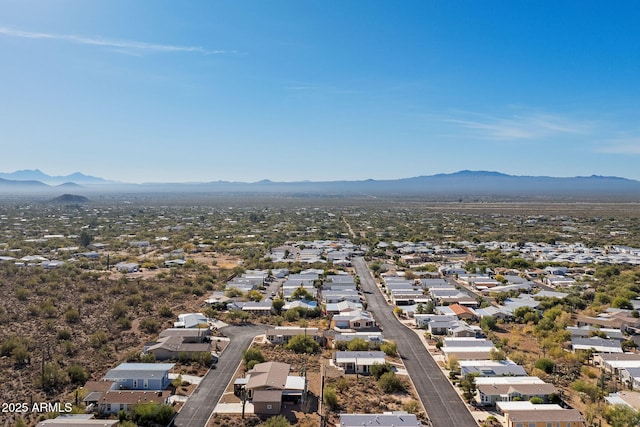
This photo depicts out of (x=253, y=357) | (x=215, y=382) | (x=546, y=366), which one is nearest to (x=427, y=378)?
(x=546, y=366)

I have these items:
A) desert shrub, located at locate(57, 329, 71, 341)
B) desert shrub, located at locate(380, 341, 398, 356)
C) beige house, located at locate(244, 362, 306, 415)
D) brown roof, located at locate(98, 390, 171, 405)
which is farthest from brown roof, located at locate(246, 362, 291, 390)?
desert shrub, located at locate(57, 329, 71, 341)

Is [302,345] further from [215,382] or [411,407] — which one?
[411,407]

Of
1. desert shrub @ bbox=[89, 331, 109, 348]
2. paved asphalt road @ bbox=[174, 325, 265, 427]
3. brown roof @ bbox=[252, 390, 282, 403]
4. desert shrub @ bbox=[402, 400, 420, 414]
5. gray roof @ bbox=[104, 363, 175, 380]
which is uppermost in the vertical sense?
gray roof @ bbox=[104, 363, 175, 380]

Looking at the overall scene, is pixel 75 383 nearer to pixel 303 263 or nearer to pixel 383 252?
pixel 303 263

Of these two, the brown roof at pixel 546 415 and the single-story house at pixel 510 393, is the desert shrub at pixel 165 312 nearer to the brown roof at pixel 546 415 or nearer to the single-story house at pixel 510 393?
the single-story house at pixel 510 393

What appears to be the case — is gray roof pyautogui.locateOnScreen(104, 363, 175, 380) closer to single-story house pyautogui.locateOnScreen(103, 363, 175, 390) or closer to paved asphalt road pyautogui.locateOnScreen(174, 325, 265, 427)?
single-story house pyautogui.locateOnScreen(103, 363, 175, 390)

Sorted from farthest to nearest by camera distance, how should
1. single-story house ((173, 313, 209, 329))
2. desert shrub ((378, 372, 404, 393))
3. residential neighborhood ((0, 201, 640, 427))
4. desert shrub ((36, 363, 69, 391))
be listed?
single-story house ((173, 313, 209, 329)), desert shrub ((378, 372, 404, 393)), desert shrub ((36, 363, 69, 391)), residential neighborhood ((0, 201, 640, 427))
